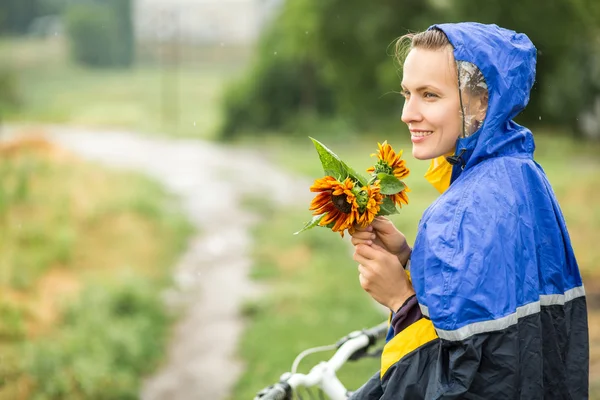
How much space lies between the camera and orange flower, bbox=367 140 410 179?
4.80ft

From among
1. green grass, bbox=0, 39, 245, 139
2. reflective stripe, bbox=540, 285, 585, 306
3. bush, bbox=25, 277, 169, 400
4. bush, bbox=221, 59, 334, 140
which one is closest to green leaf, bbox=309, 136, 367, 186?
reflective stripe, bbox=540, 285, 585, 306

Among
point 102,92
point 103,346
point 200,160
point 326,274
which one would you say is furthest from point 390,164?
point 200,160

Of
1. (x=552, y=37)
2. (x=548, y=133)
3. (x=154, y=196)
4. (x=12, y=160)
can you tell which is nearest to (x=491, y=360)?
(x=552, y=37)

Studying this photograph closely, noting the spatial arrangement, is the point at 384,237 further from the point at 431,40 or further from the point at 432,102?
the point at 431,40

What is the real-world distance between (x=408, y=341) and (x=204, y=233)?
25.9 ft

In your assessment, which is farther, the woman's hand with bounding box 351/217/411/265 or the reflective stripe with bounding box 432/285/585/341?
the woman's hand with bounding box 351/217/411/265

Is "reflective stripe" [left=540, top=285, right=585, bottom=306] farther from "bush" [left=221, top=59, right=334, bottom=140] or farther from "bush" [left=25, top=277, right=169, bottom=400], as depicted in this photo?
"bush" [left=221, top=59, right=334, bottom=140]

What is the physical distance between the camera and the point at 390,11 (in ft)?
20.8

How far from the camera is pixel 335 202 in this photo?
1.36 metres

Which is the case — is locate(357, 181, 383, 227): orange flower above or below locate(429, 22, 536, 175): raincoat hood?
below

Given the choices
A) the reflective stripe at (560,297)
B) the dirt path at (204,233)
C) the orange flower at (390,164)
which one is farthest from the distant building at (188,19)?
the reflective stripe at (560,297)

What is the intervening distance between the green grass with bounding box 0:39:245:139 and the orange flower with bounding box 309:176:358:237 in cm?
931

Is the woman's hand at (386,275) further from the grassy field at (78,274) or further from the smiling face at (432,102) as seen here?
the grassy field at (78,274)

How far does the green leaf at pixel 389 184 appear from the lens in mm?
1435
